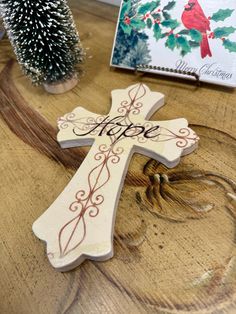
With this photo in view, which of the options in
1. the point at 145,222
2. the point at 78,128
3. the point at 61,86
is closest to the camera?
the point at 145,222

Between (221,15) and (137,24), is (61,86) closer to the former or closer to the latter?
(137,24)

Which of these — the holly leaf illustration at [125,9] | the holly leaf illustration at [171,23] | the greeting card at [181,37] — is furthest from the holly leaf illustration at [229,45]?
the holly leaf illustration at [125,9]

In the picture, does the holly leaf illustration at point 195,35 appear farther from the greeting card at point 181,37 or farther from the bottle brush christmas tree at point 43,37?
the bottle brush christmas tree at point 43,37

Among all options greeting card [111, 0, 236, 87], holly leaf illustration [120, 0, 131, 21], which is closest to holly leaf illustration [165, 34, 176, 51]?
greeting card [111, 0, 236, 87]

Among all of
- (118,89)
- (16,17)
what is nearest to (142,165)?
(118,89)

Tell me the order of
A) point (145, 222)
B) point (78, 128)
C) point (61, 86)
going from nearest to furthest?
point (145, 222) → point (78, 128) → point (61, 86)

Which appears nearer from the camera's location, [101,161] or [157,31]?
[101,161]

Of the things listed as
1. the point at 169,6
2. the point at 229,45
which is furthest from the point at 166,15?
the point at 229,45
